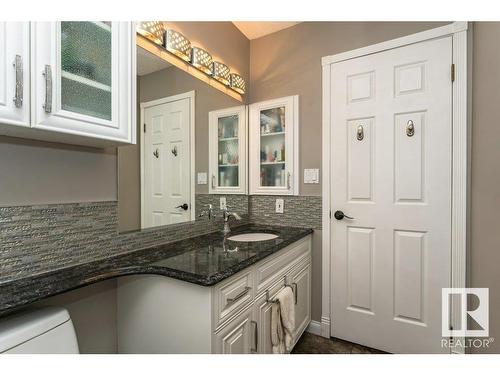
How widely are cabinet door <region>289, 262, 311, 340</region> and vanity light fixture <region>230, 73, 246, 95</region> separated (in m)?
1.56

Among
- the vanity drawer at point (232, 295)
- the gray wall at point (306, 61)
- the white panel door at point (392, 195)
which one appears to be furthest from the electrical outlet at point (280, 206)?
the vanity drawer at point (232, 295)

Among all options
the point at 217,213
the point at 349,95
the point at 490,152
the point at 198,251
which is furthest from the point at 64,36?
the point at 490,152

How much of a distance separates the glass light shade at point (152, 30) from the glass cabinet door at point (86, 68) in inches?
16.9

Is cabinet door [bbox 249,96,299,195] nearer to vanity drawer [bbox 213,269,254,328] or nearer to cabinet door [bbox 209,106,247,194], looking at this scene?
cabinet door [bbox 209,106,247,194]

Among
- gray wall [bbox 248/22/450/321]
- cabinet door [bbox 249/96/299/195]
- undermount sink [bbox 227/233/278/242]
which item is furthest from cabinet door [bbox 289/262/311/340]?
cabinet door [bbox 249/96/299/195]

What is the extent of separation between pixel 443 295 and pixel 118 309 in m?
1.97

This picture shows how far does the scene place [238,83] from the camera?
2.18m

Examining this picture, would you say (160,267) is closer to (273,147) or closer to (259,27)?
(273,147)

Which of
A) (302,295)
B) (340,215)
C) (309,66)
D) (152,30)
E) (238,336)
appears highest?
(309,66)

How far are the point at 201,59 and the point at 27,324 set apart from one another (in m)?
1.71

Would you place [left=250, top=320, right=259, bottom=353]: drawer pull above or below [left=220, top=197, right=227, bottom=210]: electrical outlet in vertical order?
below

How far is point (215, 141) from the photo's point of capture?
6.71 feet

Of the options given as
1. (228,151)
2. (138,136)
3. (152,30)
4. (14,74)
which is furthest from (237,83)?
(14,74)

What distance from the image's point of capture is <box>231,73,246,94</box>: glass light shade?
6.95 ft
